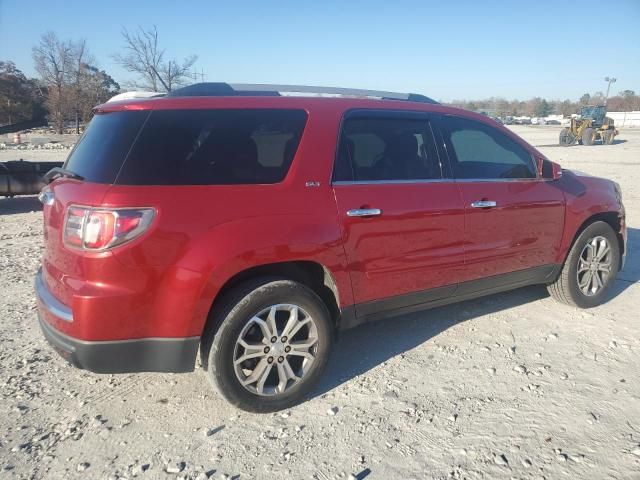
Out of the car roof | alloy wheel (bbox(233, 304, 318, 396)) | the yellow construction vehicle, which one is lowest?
alloy wheel (bbox(233, 304, 318, 396))

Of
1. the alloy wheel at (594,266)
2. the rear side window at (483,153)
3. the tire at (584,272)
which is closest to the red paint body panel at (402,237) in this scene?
the rear side window at (483,153)

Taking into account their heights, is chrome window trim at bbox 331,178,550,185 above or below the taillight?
above

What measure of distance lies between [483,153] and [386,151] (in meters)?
1.06

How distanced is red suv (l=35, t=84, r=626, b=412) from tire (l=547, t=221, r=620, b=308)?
0.92 meters

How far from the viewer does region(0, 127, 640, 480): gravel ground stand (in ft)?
7.91

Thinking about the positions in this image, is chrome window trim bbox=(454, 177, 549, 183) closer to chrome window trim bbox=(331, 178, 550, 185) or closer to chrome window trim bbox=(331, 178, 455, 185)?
chrome window trim bbox=(331, 178, 550, 185)

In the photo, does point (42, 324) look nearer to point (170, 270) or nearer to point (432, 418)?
point (170, 270)

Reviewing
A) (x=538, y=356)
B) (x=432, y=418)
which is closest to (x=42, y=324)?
(x=432, y=418)

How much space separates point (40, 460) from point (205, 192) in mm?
1588

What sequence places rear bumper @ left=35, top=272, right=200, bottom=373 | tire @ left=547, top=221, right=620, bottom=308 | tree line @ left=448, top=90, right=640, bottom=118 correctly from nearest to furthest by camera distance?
1. rear bumper @ left=35, top=272, right=200, bottom=373
2. tire @ left=547, top=221, right=620, bottom=308
3. tree line @ left=448, top=90, right=640, bottom=118

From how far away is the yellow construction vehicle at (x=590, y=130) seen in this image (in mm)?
29848

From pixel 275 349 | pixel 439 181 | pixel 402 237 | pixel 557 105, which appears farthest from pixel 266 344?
pixel 557 105

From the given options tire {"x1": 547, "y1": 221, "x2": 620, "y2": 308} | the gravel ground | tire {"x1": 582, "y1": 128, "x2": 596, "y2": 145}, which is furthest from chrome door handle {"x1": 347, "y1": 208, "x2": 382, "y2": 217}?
tire {"x1": 582, "y1": 128, "x2": 596, "y2": 145}

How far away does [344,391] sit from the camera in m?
3.09
